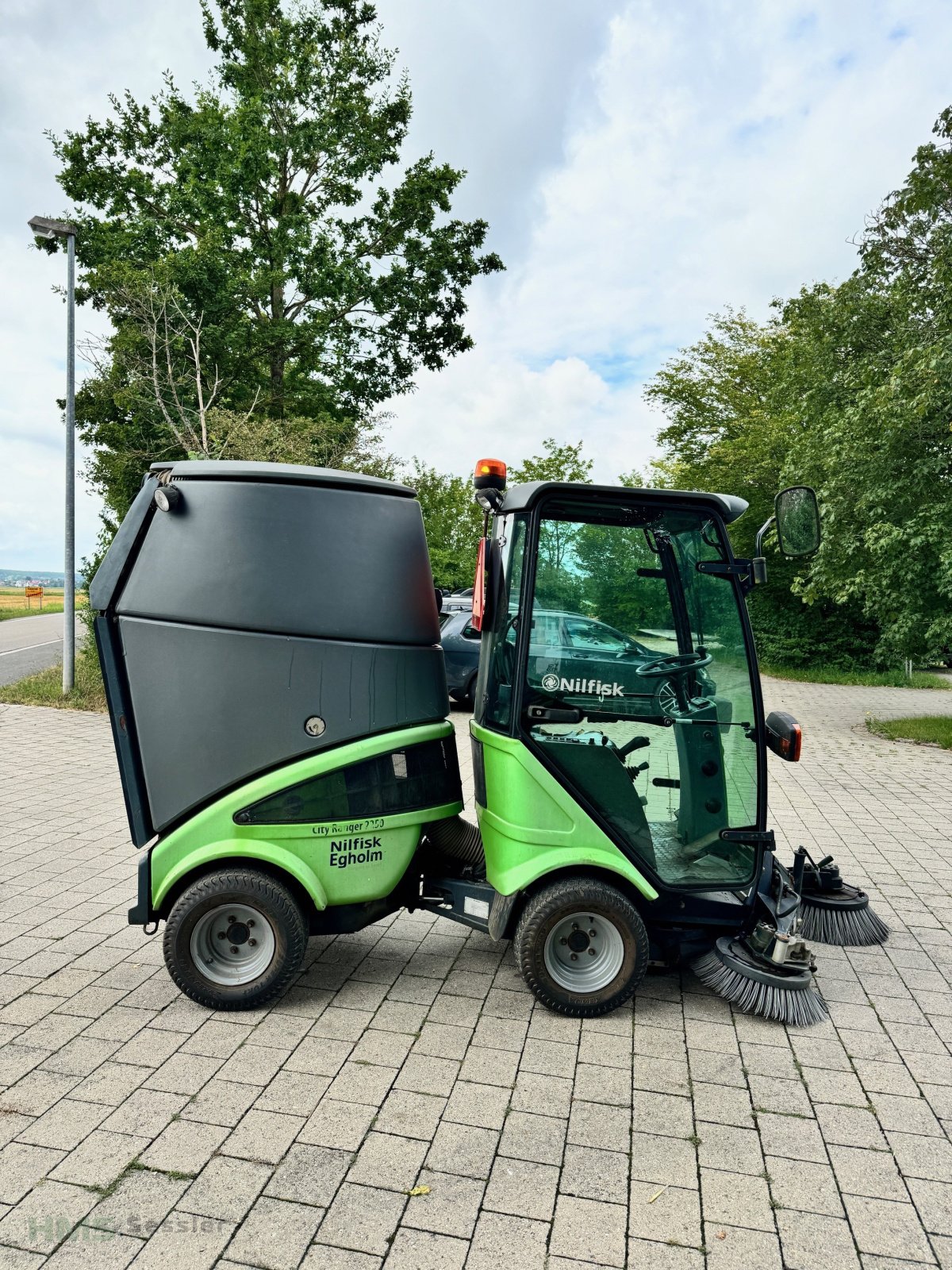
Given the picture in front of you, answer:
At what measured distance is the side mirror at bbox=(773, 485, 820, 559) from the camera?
368 cm

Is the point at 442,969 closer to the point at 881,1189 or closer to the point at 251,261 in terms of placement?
the point at 881,1189

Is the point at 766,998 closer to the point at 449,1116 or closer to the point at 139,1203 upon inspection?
the point at 449,1116

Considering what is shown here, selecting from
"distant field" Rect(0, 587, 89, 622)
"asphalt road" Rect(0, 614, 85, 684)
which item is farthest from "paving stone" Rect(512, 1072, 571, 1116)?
"distant field" Rect(0, 587, 89, 622)

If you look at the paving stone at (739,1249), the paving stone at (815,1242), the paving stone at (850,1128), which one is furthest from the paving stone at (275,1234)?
the paving stone at (850,1128)

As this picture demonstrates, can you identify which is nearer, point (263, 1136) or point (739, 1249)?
point (739, 1249)

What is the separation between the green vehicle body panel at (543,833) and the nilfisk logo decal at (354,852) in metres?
0.56

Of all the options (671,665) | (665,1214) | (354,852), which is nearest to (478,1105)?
(665,1214)

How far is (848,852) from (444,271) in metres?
19.2

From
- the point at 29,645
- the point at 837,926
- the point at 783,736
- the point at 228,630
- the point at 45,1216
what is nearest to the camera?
the point at 45,1216

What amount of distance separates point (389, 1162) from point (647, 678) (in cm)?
197

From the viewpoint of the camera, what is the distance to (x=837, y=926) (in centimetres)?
473

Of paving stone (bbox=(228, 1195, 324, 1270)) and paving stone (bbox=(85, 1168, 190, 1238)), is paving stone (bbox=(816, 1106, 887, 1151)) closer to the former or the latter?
paving stone (bbox=(228, 1195, 324, 1270))

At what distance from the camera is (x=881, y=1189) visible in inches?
110

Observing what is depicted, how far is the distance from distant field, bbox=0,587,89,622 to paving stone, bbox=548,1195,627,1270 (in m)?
32.7
